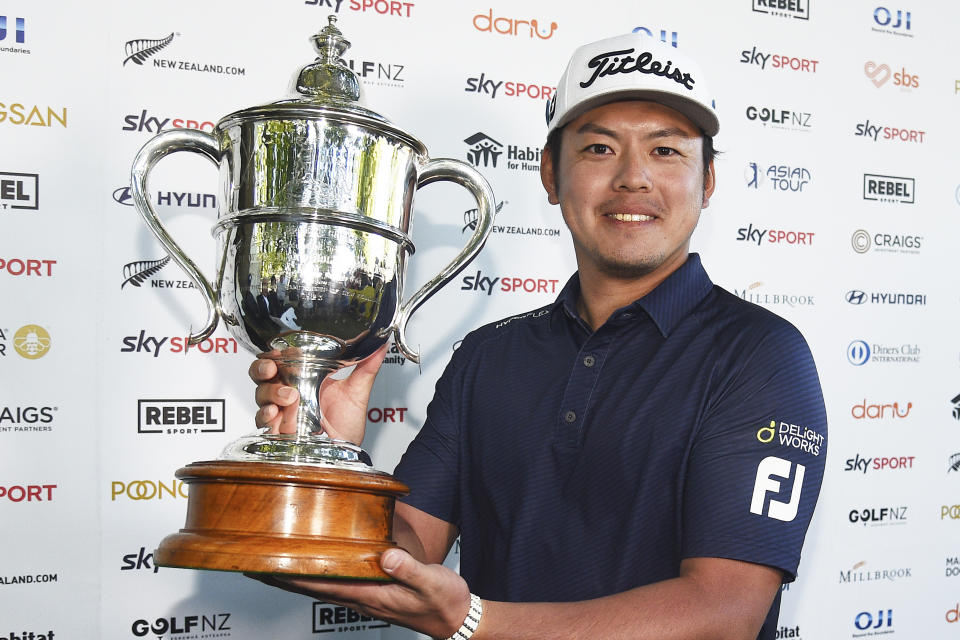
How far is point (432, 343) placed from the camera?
2.04 meters

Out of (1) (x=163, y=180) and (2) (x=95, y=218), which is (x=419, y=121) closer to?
(1) (x=163, y=180)

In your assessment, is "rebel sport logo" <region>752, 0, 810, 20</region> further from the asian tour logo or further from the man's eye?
the man's eye

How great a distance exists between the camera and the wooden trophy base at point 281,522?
89 cm

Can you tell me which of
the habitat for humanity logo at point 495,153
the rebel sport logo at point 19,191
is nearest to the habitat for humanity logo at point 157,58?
the rebel sport logo at point 19,191

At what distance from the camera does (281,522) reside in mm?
925

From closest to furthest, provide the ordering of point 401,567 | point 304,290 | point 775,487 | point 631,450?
1. point 401,567
2. point 304,290
3. point 775,487
4. point 631,450

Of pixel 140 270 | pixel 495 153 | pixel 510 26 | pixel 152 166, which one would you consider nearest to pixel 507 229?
pixel 495 153

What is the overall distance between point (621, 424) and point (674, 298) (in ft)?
0.76

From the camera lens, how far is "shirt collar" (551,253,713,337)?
1327 mm

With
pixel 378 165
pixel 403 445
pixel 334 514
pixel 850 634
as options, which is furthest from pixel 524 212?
pixel 850 634

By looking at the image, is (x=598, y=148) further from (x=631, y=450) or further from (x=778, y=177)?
(x=778, y=177)

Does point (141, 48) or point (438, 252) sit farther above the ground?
point (141, 48)

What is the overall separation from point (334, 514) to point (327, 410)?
1.32 feet

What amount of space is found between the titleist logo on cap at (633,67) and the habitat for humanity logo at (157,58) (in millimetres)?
911
